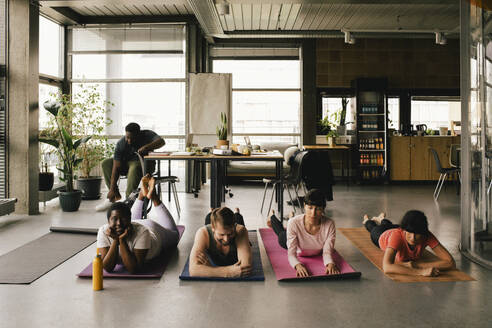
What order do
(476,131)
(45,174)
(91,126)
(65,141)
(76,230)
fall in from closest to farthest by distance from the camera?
(476,131) → (76,230) → (65,141) → (45,174) → (91,126)

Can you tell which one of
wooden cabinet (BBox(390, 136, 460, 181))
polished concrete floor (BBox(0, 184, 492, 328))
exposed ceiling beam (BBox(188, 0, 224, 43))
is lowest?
polished concrete floor (BBox(0, 184, 492, 328))

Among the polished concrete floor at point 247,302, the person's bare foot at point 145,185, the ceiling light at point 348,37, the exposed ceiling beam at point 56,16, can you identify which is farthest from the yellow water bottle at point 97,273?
the ceiling light at point 348,37

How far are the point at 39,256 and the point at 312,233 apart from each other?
230 centimetres

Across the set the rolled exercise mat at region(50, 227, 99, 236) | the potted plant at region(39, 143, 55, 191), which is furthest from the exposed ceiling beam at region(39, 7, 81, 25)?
the rolled exercise mat at region(50, 227, 99, 236)

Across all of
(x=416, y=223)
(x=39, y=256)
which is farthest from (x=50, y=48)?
(x=416, y=223)

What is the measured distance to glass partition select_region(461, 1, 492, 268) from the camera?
3.54 meters

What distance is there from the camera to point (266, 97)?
392 inches

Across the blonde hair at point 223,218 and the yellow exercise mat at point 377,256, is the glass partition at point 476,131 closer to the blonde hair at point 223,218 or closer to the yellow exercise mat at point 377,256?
the yellow exercise mat at point 377,256

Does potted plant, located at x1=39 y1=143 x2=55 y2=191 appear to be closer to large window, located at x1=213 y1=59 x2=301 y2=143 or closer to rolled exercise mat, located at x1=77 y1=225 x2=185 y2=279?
rolled exercise mat, located at x1=77 y1=225 x2=185 y2=279

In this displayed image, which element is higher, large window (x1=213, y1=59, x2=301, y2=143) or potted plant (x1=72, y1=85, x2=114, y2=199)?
large window (x1=213, y1=59, x2=301, y2=143)

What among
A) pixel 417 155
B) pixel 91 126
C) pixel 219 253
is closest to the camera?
pixel 219 253

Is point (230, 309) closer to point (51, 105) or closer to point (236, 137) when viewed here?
point (51, 105)

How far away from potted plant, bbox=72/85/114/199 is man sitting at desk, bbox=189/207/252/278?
4337 mm

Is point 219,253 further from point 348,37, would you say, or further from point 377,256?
point 348,37
